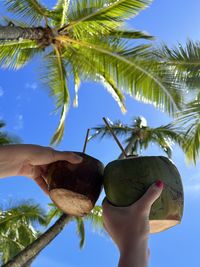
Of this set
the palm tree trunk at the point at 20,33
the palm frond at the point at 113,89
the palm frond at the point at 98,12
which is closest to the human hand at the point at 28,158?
the palm tree trunk at the point at 20,33

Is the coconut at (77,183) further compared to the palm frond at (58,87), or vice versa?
the palm frond at (58,87)

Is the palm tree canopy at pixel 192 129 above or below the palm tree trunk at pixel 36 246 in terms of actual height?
above

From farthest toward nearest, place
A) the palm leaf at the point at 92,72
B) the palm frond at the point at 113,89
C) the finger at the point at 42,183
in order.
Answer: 1. the palm frond at the point at 113,89
2. the palm leaf at the point at 92,72
3. the finger at the point at 42,183

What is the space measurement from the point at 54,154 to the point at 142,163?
1.46 feet

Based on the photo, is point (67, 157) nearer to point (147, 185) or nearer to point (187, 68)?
point (147, 185)

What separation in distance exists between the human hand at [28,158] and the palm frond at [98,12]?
20.2 feet

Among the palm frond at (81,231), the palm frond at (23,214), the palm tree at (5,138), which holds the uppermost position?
the palm tree at (5,138)

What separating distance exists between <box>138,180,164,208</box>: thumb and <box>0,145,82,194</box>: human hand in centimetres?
45

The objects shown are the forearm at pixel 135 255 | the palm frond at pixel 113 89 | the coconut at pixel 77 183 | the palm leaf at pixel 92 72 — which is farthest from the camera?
the palm frond at pixel 113 89

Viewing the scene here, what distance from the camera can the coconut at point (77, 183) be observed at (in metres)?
2.28

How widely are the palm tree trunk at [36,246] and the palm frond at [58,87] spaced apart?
5.87 feet

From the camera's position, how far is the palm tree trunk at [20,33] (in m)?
7.35

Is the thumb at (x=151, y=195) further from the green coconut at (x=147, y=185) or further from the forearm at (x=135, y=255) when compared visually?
the forearm at (x=135, y=255)

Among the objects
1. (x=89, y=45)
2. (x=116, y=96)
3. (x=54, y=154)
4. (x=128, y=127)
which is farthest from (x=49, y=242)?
(x=54, y=154)
